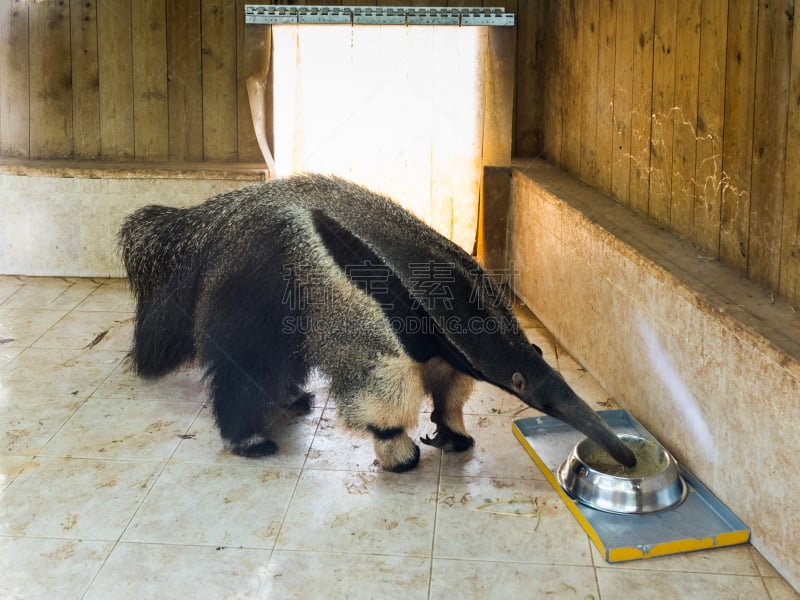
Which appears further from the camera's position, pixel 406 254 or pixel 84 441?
pixel 84 441

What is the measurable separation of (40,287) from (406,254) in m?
3.85

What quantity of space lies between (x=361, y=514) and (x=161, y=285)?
174 centimetres

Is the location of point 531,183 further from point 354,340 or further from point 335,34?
point 354,340

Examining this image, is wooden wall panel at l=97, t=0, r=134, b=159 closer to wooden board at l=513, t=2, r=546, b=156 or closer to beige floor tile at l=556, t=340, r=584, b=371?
wooden board at l=513, t=2, r=546, b=156

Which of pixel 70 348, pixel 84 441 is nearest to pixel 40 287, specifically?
pixel 70 348

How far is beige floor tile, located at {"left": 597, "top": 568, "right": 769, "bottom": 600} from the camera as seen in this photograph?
11.0 feet

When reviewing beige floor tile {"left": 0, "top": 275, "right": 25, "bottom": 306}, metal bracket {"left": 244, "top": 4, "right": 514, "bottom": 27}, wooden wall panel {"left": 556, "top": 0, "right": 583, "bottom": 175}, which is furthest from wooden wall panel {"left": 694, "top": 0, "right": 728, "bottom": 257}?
beige floor tile {"left": 0, "top": 275, "right": 25, "bottom": 306}

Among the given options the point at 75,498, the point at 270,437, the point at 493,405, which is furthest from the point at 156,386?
the point at 493,405

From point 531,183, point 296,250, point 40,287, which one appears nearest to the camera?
point 296,250

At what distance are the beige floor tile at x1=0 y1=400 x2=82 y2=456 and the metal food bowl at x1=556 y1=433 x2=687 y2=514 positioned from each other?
2507 mm

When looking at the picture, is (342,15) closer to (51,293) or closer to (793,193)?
(51,293)

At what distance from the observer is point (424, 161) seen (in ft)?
22.9

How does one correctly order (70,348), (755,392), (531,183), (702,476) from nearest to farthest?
(755,392), (702,476), (70,348), (531,183)

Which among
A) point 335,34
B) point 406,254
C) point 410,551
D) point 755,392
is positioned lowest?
point 410,551
